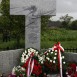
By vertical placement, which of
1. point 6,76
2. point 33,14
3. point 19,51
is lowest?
point 6,76

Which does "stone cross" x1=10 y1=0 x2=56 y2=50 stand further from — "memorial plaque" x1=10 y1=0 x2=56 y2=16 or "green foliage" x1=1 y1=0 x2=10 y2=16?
"green foliage" x1=1 y1=0 x2=10 y2=16

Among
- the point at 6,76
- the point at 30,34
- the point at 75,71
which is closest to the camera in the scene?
the point at 75,71

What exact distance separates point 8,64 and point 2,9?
805cm

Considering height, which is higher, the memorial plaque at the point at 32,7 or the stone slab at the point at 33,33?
the memorial plaque at the point at 32,7

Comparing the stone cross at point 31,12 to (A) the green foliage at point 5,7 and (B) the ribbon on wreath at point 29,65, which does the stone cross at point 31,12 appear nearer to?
(B) the ribbon on wreath at point 29,65

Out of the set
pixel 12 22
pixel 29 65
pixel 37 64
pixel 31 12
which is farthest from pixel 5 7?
pixel 29 65

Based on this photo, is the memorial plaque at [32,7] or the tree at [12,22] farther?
the tree at [12,22]

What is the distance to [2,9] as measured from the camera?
Result: 53.1ft

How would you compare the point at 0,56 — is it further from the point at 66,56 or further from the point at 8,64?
the point at 66,56

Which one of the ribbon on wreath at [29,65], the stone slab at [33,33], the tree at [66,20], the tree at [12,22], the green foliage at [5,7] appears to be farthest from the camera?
the tree at [66,20]

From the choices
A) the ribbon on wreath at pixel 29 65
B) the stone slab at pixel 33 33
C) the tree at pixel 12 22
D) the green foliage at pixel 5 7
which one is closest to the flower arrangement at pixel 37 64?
the ribbon on wreath at pixel 29 65

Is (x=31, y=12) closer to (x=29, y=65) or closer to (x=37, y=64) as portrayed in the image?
(x=37, y=64)

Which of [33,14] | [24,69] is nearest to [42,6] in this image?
[33,14]

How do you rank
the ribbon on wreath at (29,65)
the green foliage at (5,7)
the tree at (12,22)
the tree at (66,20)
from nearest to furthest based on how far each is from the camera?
the ribbon on wreath at (29,65), the tree at (12,22), the green foliage at (5,7), the tree at (66,20)
